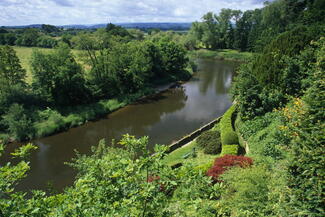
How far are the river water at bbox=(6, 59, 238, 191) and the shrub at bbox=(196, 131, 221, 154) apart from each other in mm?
3562

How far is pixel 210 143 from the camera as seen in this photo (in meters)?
16.1

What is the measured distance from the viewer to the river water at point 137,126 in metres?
16.1

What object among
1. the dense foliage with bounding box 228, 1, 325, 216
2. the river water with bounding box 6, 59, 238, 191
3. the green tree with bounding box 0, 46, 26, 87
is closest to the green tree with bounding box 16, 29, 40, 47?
the green tree with bounding box 0, 46, 26, 87

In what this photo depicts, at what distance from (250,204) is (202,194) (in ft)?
14.6

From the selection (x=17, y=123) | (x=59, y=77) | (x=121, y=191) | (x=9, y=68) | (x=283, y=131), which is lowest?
(x=17, y=123)

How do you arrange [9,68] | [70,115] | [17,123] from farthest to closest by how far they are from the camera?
[70,115] < [9,68] < [17,123]

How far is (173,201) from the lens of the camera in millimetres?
4145

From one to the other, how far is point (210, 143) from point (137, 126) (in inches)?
368

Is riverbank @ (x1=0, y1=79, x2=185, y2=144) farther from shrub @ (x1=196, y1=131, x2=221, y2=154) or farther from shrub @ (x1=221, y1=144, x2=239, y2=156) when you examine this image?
shrub @ (x1=221, y1=144, x2=239, y2=156)

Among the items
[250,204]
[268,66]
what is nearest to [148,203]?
[250,204]

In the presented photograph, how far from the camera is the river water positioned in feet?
52.9

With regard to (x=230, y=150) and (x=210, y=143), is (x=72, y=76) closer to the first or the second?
(x=210, y=143)

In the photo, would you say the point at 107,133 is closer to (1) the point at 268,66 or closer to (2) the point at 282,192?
(1) the point at 268,66

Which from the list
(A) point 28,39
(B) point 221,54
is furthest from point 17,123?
(A) point 28,39
